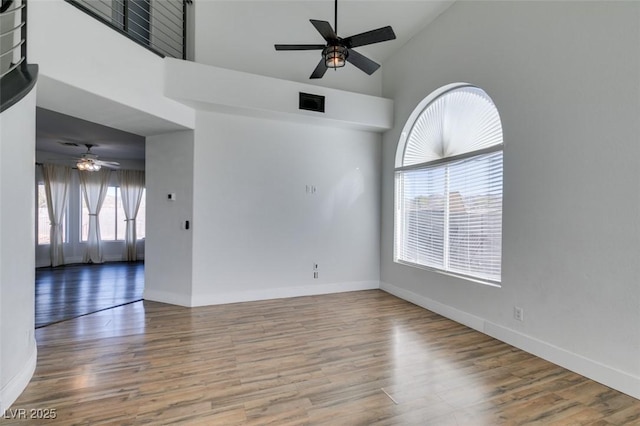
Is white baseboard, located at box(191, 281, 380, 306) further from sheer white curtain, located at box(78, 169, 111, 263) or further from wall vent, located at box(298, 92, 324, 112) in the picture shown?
sheer white curtain, located at box(78, 169, 111, 263)

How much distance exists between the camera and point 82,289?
17.1ft

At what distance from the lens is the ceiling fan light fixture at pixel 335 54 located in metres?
3.00

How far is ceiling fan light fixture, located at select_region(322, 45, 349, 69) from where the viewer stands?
2998mm

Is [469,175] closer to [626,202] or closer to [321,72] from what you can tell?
[626,202]

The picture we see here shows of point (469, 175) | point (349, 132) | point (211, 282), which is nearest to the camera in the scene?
point (469, 175)

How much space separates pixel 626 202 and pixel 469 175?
161cm

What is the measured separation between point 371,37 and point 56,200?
346 inches

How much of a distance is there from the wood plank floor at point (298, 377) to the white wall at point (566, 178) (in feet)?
1.17

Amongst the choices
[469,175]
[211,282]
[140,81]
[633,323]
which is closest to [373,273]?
[469,175]

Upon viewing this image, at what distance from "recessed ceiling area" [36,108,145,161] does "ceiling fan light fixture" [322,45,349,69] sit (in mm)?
4456

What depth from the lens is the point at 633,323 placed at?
2.24 metres

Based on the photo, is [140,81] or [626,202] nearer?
[626,202]

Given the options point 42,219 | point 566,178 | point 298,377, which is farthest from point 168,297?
point 42,219

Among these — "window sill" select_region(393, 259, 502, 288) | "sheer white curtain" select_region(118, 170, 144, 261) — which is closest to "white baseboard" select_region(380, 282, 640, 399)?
"window sill" select_region(393, 259, 502, 288)
